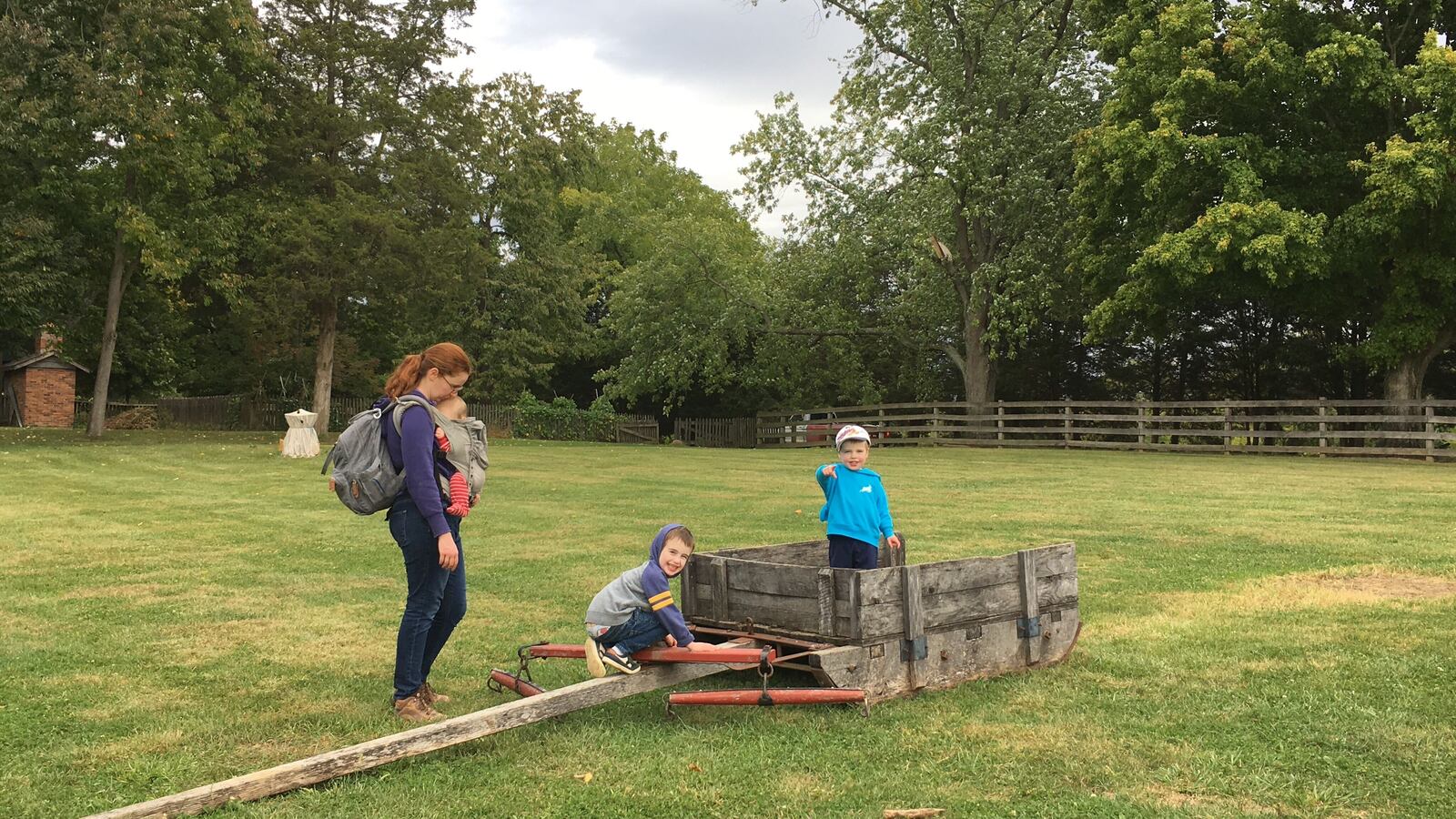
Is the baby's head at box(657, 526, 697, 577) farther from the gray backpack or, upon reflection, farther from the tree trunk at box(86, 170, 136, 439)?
the tree trunk at box(86, 170, 136, 439)

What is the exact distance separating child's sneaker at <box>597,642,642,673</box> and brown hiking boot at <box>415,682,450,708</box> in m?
1.07

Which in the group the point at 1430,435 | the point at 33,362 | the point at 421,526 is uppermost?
the point at 33,362

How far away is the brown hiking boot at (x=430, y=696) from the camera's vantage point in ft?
19.3

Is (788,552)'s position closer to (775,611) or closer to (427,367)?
(775,611)

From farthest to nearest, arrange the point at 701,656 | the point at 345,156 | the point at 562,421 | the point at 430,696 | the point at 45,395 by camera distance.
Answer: the point at 45,395 → the point at 562,421 → the point at 345,156 → the point at 430,696 → the point at 701,656

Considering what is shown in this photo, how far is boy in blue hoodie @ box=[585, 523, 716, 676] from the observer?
5.70m

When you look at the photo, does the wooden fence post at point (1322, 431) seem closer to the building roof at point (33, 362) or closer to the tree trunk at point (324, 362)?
the tree trunk at point (324, 362)

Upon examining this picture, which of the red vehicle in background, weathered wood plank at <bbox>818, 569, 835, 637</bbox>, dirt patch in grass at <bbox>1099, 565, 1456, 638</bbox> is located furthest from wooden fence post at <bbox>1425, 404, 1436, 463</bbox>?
weathered wood plank at <bbox>818, 569, 835, 637</bbox>

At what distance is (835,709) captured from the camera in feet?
19.2

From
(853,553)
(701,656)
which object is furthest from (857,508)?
(701,656)

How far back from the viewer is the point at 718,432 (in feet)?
153

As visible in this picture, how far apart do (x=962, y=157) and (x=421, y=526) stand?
29.7 meters

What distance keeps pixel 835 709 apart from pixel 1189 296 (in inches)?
1106

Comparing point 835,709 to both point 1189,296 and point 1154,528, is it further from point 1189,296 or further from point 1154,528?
point 1189,296
